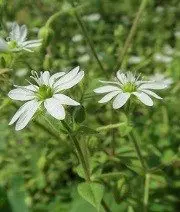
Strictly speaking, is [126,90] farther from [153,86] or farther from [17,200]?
[17,200]

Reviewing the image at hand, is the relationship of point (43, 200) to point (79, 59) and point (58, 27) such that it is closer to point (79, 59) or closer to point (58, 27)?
point (79, 59)

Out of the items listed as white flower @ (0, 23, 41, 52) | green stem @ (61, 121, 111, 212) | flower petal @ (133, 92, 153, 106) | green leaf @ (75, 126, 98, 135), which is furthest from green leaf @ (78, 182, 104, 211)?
white flower @ (0, 23, 41, 52)

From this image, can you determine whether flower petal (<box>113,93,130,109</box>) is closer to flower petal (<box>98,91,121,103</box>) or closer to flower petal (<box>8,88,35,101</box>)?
flower petal (<box>98,91,121,103</box>)

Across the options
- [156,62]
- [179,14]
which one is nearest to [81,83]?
[156,62]

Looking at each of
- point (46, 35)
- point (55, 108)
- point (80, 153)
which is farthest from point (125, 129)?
point (46, 35)

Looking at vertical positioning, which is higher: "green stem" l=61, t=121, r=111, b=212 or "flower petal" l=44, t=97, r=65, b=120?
"flower petal" l=44, t=97, r=65, b=120
